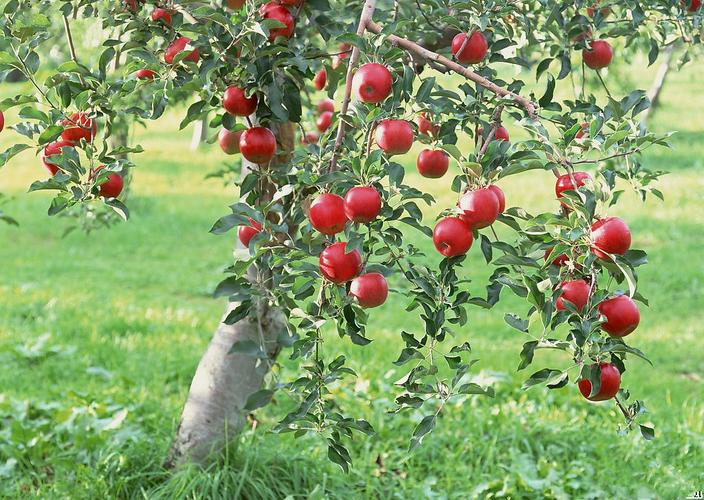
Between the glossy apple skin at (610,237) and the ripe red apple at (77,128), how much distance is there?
95 cm

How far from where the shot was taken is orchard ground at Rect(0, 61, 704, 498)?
9.50 feet

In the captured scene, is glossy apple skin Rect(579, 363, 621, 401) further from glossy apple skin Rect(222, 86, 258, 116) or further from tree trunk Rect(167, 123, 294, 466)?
tree trunk Rect(167, 123, 294, 466)

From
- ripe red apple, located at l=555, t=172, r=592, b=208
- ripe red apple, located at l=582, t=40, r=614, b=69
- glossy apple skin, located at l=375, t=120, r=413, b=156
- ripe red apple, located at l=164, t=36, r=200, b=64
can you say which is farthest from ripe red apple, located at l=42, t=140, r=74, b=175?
ripe red apple, located at l=582, t=40, r=614, b=69

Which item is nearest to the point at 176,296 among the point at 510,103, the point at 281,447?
the point at 281,447

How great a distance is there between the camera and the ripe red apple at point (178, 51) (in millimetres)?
1810

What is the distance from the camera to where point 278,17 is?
5.86 ft

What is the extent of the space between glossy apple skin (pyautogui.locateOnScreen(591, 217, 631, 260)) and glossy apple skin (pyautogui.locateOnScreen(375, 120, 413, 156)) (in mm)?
346

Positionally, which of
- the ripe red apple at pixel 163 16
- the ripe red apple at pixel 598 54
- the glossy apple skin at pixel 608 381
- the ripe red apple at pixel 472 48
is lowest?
the glossy apple skin at pixel 608 381

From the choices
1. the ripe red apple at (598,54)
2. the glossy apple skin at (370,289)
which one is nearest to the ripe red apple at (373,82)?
the glossy apple skin at (370,289)

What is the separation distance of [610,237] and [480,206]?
20 centimetres

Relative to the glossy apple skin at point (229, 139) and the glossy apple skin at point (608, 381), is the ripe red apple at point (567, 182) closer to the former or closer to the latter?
the glossy apple skin at point (608, 381)

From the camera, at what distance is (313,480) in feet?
9.25

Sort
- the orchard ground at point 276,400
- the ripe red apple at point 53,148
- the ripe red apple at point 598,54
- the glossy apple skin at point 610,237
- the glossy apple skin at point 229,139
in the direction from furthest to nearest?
the orchard ground at point 276,400, the ripe red apple at point 598,54, the glossy apple skin at point 229,139, the ripe red apple at point 53,148, the glossy apple skin at point 610,237

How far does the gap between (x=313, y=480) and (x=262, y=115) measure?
4.53ft
